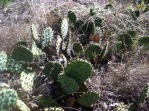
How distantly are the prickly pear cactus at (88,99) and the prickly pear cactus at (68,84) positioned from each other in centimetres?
9

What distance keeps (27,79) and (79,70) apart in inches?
17.5

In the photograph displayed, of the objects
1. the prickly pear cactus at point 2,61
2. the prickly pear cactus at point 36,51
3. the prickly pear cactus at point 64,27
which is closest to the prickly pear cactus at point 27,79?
the prickly pear cactus at point 2,61

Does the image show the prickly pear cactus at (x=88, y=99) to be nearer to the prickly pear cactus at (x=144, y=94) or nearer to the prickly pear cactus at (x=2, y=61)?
the prickly pear cactus at (x=144, y=94)

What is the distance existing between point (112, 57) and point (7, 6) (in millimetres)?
1829

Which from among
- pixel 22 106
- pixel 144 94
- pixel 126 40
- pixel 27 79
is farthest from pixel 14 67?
pixel 126 40

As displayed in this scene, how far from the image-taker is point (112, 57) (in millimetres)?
3412

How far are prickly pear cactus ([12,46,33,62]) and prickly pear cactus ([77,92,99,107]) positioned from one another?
24.9 inches

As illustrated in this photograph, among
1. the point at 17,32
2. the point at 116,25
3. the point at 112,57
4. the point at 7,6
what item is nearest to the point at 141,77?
the point at 112,57

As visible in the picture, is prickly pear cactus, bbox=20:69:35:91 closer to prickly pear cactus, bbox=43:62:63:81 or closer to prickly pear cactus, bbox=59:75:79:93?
prickly pear cactus, bbox=43:62:63:81

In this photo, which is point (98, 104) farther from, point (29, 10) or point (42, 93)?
point (29, 10)

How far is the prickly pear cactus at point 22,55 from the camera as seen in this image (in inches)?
113

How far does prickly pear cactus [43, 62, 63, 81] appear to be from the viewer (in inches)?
109

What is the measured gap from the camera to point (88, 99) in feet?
8.56

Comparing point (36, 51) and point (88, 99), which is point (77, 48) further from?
point (88, 99)
